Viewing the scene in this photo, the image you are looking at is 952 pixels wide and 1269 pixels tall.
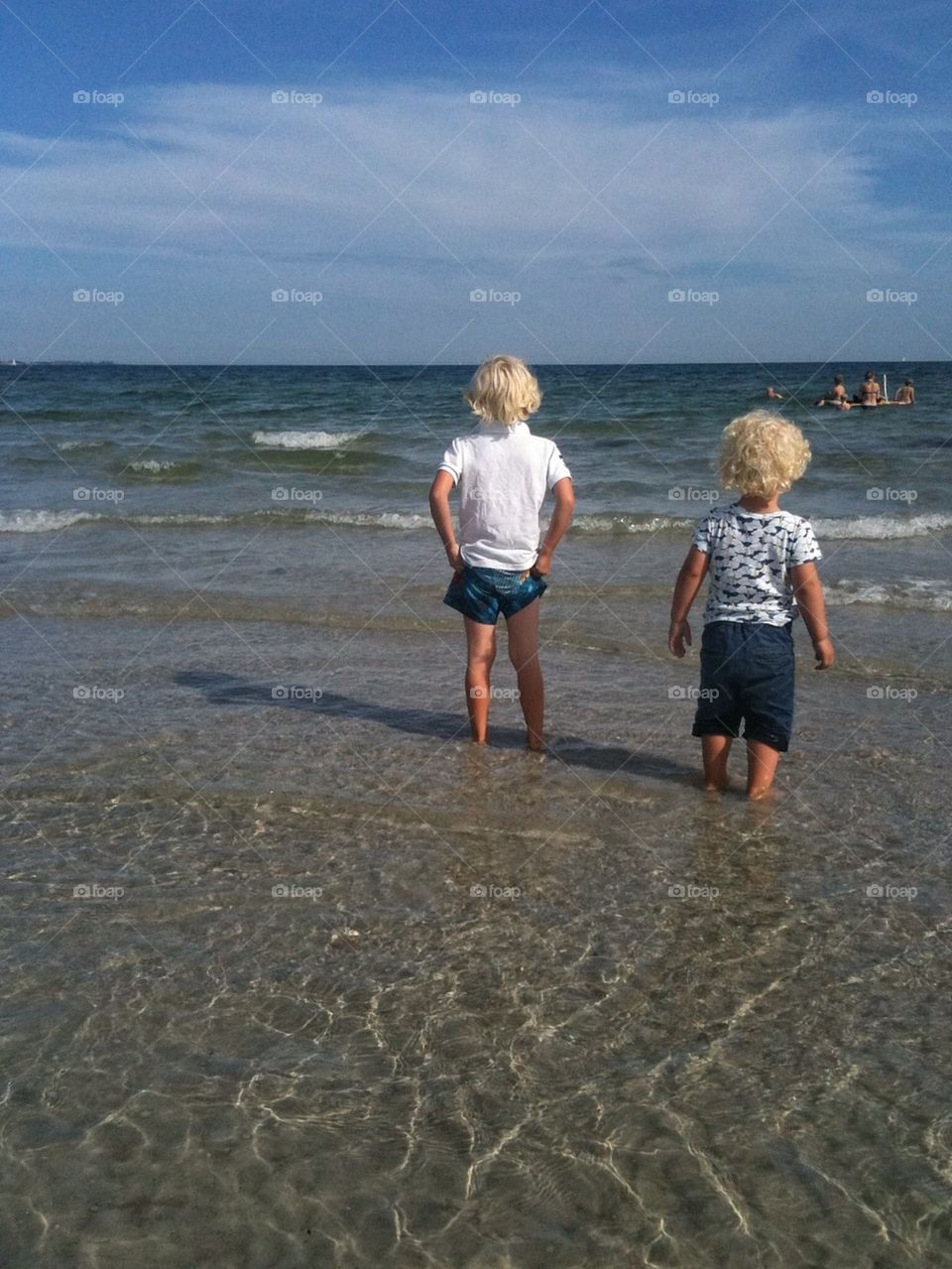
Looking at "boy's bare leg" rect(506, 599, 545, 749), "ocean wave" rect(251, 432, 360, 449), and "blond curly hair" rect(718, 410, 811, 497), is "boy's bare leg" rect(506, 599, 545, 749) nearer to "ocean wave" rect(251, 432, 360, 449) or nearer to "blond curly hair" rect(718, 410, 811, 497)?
"blond curly hair" rect(718, 410, 811, 497)

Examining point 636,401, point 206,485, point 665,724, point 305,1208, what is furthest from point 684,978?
point 636,401

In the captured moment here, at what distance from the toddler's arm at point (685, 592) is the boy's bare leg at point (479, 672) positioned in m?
1.04

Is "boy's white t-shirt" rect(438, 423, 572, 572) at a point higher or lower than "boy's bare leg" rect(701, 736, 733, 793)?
higher

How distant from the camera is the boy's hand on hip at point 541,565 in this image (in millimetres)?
5699

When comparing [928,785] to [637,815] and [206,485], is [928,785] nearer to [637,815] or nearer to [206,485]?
[637,815]

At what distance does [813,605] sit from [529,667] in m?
1.53

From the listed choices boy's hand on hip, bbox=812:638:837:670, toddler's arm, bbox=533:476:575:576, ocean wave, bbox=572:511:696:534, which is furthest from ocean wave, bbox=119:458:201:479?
boy's hand on hip, bbox=812:638:837:670

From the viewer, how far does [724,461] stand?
199 inches

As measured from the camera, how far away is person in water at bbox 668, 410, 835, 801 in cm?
497

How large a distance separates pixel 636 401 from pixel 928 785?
2944cm

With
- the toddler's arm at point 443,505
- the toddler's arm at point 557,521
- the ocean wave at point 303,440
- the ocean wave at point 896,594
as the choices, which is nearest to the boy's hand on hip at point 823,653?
the toddler's arm at point 557,521

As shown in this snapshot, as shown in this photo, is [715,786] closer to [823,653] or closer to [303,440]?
[823,653]

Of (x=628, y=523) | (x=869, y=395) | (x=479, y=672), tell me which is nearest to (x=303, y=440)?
(x=628, y=523)

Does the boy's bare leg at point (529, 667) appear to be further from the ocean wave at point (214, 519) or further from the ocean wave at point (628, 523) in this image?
the ocean wave at point (214, 519)
